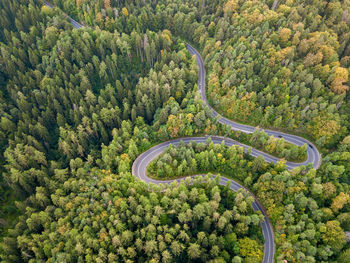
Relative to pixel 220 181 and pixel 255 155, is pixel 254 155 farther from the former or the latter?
pixel 220 181

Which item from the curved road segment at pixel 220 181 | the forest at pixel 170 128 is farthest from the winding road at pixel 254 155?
the forest at pixel 170 128

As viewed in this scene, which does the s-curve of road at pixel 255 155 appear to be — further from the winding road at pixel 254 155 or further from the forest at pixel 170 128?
the forest at pixel 170 128

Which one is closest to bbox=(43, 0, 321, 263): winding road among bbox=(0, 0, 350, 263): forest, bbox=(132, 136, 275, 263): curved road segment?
bbox=(132, 136, 275, 263): curved road segment

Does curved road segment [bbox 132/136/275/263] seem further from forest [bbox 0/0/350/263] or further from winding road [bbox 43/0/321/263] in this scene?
forest [bbox 0/0/350/263]

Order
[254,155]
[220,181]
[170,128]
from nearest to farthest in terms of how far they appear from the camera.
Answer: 1. [220,181]
2. [254,155]
3. [170,128]

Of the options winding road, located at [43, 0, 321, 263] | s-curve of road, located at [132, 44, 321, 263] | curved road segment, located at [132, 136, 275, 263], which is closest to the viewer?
curved road segment, located at [132, 136, 275, 263]

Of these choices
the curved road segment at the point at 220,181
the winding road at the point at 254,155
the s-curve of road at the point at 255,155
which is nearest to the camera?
the curved road segment at the point at 220,181

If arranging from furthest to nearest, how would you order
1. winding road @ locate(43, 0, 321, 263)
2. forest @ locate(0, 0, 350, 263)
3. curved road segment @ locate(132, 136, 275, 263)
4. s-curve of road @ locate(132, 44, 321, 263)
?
winding road @ locate(43, 0, 321, 263) → s-curve of road @ locate(132, 44, 321, 263) → curved road segment @ locate(132, 136, 275, 263) → forest @ locate(0, 0, 350, 263)

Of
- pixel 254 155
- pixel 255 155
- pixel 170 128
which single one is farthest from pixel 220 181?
pixel 170 128
